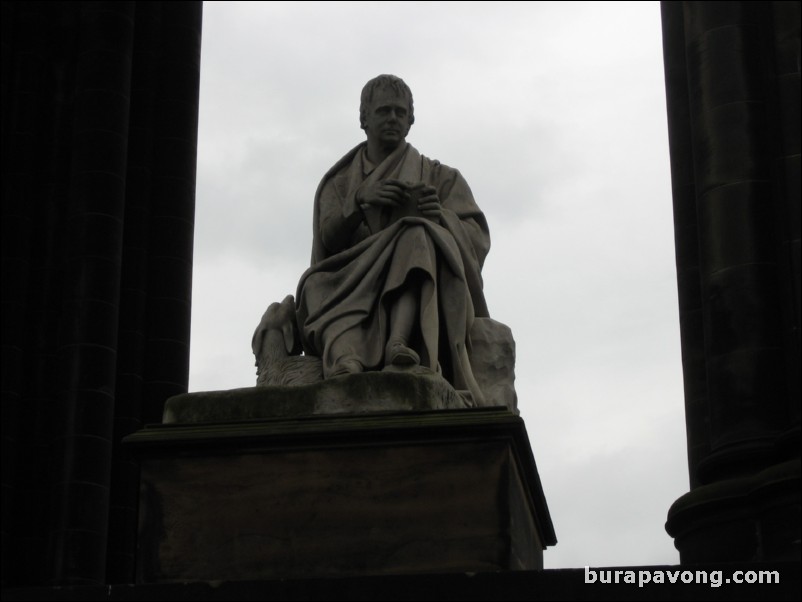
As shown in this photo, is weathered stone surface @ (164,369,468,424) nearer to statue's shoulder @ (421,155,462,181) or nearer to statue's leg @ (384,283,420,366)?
statue's leg @ (384,283,420,366)

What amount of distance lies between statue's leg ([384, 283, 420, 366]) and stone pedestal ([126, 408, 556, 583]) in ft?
1.69

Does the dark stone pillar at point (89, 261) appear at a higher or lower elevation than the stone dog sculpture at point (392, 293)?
higher

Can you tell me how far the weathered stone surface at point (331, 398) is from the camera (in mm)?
8820

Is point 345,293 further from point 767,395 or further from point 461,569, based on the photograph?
point 767,395

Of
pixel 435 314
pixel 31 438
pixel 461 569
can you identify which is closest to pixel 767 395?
pixel 435 314

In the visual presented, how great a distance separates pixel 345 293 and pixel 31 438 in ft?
29.3

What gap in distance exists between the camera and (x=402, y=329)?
9359mm

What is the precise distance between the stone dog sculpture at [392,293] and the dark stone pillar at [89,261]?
24.3ft

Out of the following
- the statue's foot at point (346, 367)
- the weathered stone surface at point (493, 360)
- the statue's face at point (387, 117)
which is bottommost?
the statue's foot at point (346, 367)

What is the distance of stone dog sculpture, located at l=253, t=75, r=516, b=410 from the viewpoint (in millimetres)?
9414

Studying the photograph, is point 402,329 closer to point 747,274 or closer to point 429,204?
point 429,204

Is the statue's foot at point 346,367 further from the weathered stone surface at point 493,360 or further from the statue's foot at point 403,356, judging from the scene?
the weathered stone surface at point 493,360

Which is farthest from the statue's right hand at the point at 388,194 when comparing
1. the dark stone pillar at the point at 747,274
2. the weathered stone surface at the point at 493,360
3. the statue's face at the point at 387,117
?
the dark stone pillar at the point at 747,274

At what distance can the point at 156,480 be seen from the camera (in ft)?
28.9
